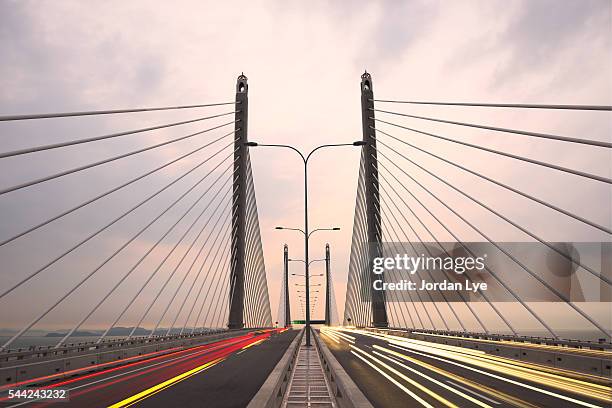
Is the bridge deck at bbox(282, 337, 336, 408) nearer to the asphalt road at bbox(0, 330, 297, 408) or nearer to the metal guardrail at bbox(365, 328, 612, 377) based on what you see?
the asphalt road at bbox(0, 330, 297, 408)

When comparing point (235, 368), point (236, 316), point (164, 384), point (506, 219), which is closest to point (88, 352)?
point (235, 368)

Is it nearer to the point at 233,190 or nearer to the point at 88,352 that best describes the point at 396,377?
the point at 88,352

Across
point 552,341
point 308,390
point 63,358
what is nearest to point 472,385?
point 308,390

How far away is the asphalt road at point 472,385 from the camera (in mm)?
10742

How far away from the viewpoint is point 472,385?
43.9 ft

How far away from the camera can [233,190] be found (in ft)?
149

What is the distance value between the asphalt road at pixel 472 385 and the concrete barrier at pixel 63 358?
28.7 ft

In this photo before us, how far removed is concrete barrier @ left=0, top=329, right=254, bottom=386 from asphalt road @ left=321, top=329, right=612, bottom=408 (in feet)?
28.7

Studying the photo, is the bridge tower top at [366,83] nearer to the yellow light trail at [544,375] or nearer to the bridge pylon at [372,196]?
the bridge pylon at [372,196]

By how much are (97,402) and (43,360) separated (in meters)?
6.13

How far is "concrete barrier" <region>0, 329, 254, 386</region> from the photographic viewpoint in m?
13.6

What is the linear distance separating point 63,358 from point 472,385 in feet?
Answer: 39.7

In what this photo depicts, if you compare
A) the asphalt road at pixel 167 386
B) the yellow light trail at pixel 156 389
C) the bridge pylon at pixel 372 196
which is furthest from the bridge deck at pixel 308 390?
the bridge pylon at pixel 372 196

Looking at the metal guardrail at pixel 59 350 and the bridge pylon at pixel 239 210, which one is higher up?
the bridge pylon at pixel 239 210
